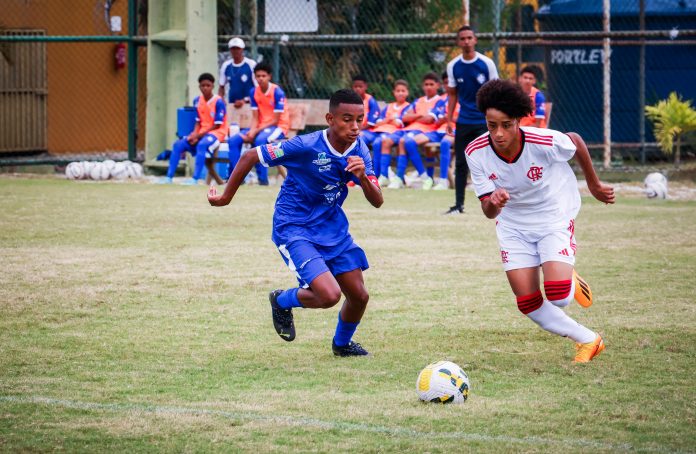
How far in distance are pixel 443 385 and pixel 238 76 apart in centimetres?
1240

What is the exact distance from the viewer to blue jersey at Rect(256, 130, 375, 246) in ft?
19.7

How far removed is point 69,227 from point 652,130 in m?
10.9

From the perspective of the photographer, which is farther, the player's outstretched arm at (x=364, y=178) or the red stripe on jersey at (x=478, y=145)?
the red stripe on jersey at (x=478, y=145)

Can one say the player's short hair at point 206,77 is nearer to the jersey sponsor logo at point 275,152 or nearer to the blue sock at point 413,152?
the blue sock at point 413,152

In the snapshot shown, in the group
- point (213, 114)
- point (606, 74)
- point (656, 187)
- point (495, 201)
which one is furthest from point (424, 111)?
point (495, 201)

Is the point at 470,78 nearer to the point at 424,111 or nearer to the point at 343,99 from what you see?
the point at 424,111

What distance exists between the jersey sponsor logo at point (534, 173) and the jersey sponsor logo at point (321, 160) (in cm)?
113

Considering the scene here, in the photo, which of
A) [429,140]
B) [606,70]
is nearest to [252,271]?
[429,140]

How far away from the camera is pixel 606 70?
15656 mm

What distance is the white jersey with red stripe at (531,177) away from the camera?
5941 mm

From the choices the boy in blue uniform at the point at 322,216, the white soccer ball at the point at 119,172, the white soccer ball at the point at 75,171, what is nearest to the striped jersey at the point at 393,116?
the white soccer ball at the point at 119,172


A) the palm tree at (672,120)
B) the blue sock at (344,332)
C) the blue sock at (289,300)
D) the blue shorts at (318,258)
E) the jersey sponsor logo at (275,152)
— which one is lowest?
the blue sock at (344,332)

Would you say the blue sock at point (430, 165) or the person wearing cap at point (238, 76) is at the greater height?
the person wearing cap at point (238, 76)

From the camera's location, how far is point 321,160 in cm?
600
